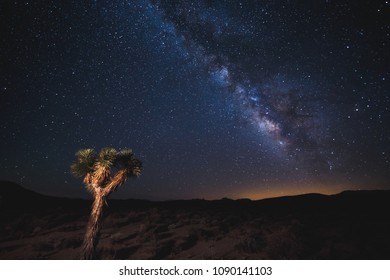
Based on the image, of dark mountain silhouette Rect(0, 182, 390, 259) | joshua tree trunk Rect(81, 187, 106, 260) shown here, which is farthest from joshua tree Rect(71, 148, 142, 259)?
dark mountain silhouette Rect(0, 182, 390, 259)

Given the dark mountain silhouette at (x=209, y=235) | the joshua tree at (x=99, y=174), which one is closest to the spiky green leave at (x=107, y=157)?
the joshua tree at (x=99, y=174)

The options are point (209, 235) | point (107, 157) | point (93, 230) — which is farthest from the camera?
point (209, 235)

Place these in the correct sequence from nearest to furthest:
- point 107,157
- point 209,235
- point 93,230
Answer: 1. point 93,230
2. point 107,157
3. point 209,235

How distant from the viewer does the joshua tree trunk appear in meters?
8.30

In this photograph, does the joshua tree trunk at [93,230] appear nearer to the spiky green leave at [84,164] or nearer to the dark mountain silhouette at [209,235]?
the spiky green leave at [84,164]

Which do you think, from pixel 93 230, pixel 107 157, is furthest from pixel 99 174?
pixel 93 230

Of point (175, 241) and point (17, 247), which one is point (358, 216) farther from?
point (17, 247)

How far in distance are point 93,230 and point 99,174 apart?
1950 mm

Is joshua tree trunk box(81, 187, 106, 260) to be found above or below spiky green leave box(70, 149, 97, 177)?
below

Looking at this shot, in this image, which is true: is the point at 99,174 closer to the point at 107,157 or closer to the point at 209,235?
the point at 107,157

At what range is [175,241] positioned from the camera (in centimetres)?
1289

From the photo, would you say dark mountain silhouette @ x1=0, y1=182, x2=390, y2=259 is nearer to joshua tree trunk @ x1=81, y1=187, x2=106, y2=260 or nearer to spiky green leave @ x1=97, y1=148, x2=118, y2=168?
joshua tree trunk @ x1=81, y1=187, x2=106, y2=260

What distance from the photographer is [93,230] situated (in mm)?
8477
